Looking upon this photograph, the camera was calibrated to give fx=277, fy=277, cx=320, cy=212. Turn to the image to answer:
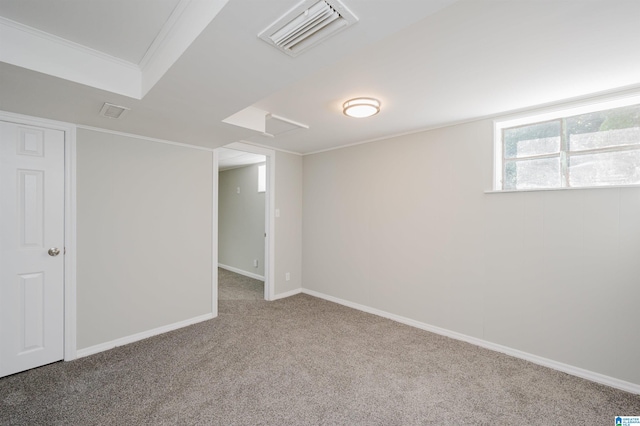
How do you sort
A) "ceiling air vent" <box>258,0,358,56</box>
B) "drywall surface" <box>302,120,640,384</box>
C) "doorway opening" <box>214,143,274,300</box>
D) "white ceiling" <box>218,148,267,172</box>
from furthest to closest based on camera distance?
1. "doorway opening" <box>214,143,274,300</box>
2. "white ceiling" <box>218,148,267,172</box>
3. "drywall surface" <box>302,120,640,384</box>
4. "ceiling air vent" <box>258,0,358,56</box>

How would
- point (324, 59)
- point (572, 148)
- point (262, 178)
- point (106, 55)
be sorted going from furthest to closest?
point (262, 178) < point (572, 148) < point (106, 55) < point (324, 59)

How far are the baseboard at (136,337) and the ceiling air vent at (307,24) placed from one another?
123 inches

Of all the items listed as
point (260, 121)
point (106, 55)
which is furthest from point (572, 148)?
point (106, 55)

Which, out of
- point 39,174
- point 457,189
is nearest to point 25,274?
point 39,174

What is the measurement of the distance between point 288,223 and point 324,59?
10.7 feet

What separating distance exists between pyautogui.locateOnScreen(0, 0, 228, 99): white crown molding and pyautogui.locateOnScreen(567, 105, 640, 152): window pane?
305 centimetres

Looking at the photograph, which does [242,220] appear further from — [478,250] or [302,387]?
[478,250]

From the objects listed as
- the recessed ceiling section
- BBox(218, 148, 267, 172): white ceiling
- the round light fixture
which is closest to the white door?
the recessed ceiling section

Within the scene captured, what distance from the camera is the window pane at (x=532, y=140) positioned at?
2.60 m

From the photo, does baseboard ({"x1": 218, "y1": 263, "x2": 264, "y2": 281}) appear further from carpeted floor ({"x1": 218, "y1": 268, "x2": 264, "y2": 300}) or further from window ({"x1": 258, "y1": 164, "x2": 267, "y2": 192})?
window ({"x1": 258, "y1": 164, "x2": 267, "y2": 192})

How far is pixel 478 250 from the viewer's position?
2902mm

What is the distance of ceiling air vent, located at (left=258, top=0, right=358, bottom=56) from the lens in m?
1.12

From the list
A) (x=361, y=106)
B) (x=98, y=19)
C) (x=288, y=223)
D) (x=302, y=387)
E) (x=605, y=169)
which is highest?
(x=98, y=19)

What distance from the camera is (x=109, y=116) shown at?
2326 mm
